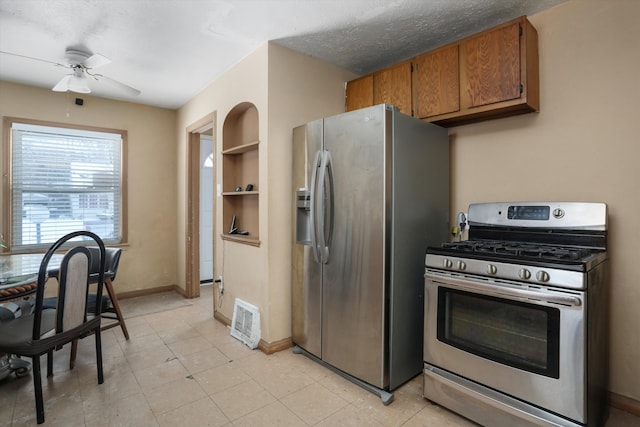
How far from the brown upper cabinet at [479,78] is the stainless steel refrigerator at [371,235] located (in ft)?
0.75

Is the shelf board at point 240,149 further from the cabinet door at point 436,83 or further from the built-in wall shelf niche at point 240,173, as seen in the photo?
the cabinet door at point 436,83

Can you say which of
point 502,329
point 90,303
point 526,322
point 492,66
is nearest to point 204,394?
point 90,303

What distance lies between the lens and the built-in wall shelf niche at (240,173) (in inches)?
130

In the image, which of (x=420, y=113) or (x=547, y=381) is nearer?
(x=547, y=381)

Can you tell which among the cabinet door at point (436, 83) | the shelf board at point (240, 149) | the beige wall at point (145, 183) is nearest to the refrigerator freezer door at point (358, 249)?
the cabinet door at point (436, 83)

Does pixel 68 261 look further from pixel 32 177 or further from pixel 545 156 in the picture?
pixel 545 156

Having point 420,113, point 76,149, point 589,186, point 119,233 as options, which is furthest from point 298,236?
point 76,149

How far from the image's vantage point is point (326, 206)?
94.3 inches

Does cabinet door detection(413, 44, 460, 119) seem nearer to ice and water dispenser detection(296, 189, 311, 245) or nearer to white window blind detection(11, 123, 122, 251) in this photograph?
ice and water dispenser detection(296, 189, 311, 245)

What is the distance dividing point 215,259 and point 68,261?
1.75m

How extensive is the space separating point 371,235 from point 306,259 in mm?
691

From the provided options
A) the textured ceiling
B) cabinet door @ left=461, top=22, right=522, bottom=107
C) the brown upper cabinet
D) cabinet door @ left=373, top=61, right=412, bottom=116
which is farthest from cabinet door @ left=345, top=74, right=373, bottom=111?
cabinet door @ left=461, top=22, right=522, bottom=107

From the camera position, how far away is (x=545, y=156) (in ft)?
7.40

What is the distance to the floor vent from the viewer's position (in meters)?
2.83
